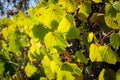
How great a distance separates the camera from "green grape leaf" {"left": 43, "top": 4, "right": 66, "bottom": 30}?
1341 millimetres

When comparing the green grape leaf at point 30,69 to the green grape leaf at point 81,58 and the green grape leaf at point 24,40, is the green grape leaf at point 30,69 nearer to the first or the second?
the green grape leaf at point 24,40

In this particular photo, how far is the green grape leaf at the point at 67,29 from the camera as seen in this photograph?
1.25 m

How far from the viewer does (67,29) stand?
125 cm

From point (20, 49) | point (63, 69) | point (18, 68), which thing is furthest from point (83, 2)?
→ point (18, 68)

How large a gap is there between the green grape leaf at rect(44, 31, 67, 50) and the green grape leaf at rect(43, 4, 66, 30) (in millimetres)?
91

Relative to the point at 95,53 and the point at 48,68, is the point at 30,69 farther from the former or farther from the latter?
the point at 95,53

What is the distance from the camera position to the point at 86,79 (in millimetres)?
1313

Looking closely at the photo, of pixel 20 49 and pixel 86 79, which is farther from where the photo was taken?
pixel 20 49

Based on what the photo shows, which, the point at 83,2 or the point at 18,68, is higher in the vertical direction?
the point at 83,2

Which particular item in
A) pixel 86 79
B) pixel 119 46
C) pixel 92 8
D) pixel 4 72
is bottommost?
pixel 4 72

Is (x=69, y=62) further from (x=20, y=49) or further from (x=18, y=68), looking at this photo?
(x=18, y=68)

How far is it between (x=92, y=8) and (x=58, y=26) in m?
0.20

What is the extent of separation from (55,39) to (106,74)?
23 centimetres

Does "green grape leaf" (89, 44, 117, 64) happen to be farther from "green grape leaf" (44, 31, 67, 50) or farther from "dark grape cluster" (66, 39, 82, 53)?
"dark grape cluster" (66, 39, 82, 53)
